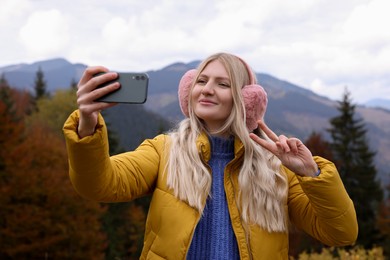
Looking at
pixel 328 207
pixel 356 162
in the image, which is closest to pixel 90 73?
pixel 328 207

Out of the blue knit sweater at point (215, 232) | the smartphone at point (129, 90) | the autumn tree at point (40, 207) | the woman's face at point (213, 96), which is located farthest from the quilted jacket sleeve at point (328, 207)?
the autumn tree at point (40, 207)

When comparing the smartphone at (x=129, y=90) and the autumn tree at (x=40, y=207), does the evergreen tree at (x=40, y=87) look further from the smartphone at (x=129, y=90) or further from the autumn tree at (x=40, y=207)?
the smartphone at (x=129, y=90)

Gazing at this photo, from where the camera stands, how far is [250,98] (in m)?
2.65

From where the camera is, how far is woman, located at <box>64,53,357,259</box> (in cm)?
234

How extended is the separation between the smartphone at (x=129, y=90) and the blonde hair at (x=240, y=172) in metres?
0.58

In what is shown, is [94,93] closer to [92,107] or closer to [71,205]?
[92,107]

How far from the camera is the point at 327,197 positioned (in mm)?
2350

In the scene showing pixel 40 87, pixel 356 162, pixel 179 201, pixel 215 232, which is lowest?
pixel 40 87

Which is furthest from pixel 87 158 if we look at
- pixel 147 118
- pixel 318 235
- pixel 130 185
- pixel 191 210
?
pixel 147 118

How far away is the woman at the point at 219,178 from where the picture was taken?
2.34 meters

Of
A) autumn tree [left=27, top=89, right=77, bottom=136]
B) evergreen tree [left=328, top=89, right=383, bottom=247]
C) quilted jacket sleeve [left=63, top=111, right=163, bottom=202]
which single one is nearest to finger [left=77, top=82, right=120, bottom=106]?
quilted jacket sleeve [left=63, top=111, right=163, bottom=202]

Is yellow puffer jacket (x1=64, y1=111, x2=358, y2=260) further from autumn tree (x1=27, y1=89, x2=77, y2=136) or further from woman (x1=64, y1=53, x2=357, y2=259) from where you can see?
autumn tree (x1=27, y1=89, x2=77, y2=136)

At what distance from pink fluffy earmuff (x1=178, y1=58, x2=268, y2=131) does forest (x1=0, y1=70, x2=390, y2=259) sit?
20024 mm

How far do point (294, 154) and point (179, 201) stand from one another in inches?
24.7
